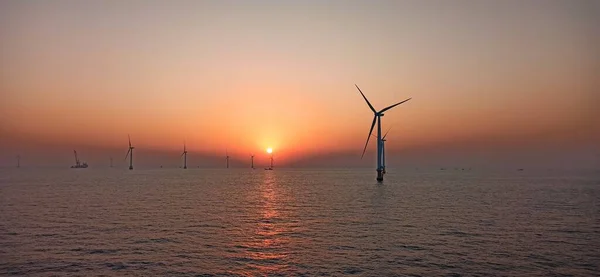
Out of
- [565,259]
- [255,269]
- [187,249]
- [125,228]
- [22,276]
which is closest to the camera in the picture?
[22,276]

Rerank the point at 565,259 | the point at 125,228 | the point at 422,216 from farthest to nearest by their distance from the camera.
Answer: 1. the point at 422,216
2. the point at 125,228
3. the point at 565,259

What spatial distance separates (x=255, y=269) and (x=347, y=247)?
474 inches

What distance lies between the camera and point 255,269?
35.0 m

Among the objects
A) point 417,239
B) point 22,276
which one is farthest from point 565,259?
point 22,276

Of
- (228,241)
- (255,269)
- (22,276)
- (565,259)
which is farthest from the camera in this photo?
(228,241)

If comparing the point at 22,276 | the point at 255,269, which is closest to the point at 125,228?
the point at 22,276

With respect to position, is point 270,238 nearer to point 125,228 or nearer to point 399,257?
point 399,257

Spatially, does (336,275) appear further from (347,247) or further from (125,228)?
(125,228)

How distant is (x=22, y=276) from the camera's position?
32469 millimetres

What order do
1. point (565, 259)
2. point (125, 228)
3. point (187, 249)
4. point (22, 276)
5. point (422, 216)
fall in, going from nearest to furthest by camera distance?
1. point (22, 276)
2. point (565, 259)
3. point (187, 249)
4. point (125, 228)
5. point (422, 216)

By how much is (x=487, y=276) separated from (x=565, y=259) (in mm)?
11351

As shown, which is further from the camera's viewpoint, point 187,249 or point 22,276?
point 187,249

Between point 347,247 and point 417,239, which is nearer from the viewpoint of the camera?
point 347,247

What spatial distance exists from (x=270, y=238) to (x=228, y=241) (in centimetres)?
506
